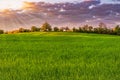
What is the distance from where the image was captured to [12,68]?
10312 millimetres

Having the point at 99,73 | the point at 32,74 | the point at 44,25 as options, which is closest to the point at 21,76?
the point at 32,74

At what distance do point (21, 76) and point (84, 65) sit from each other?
8.99 feet

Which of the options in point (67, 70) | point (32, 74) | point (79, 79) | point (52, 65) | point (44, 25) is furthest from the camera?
point (44, 25)

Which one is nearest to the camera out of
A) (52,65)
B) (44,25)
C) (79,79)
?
(79,79)

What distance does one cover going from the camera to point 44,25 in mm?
98750

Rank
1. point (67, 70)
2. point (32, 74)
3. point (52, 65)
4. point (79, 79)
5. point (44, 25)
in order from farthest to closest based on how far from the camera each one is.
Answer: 1. point (44, 25)
2. point (52, 65)
3. point (67, 70)
4. point (32, 74)
5. point (79, 79)

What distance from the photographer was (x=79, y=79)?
8414 mm

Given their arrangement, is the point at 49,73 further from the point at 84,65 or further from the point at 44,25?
the point at 44,25

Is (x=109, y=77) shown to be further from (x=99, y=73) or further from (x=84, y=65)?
(x=84, y=65)

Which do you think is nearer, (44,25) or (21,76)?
(21,76)

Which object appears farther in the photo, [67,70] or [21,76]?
[67,70]

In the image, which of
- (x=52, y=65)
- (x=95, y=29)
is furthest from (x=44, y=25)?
(x=52, y=65)

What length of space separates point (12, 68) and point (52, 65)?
135 cm

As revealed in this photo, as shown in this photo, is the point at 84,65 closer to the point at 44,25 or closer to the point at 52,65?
the point at 52,65
